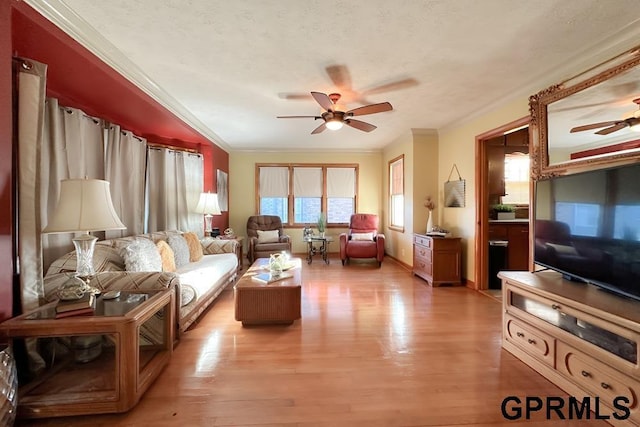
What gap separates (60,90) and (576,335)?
4420 mm

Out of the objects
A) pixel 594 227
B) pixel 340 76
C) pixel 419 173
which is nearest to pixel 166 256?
pixel 340 76

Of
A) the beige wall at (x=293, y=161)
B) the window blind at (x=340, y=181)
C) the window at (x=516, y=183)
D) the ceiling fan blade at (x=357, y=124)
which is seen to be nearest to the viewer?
the ceiling fan blade at (x=357, y=124)

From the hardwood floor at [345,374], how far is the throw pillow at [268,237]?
2402mm

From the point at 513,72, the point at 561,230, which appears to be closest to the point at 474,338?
the point at 561,230

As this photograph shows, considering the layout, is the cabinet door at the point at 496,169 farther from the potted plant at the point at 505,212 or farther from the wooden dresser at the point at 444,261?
the wooden dresser at the point at 444,261

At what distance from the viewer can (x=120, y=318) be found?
163 cm

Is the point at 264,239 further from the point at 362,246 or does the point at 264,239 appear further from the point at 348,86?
the point at 348,86

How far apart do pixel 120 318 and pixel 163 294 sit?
45cm

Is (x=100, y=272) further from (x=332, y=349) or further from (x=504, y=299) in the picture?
(x=504, y=299)

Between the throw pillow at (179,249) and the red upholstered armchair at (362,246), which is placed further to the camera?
the red upholstered armchair at (362,246)

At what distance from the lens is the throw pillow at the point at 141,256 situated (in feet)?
8.45

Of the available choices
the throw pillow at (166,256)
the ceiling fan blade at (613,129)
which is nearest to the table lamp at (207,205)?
the throw pillow at (166,256)

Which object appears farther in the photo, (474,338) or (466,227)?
(466,227)

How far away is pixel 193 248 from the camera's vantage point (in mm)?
4000
